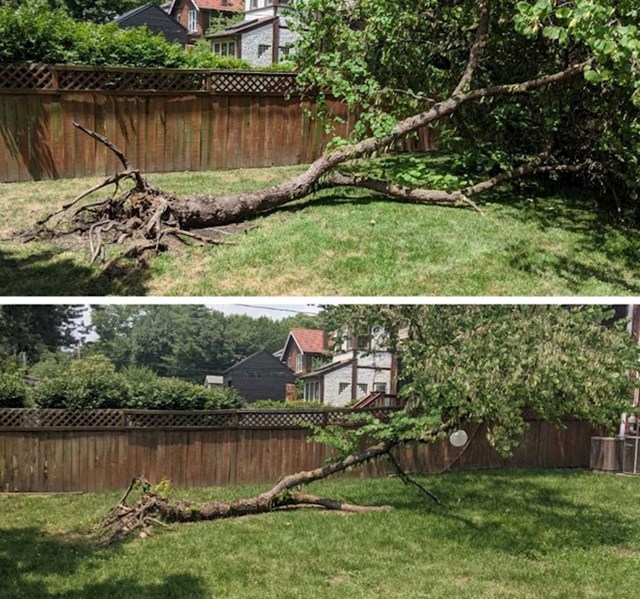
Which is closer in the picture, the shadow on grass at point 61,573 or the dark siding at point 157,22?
the shadow on grass at point 61,573

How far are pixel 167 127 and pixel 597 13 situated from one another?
685 centimetres

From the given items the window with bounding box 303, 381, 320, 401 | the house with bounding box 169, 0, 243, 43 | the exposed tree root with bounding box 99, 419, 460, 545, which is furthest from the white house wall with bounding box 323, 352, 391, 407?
the house with bounding box 169, 0, 243, 43

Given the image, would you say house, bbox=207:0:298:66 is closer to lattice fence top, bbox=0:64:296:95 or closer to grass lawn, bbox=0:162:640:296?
lattice fence top, bbox=0:64:296:95

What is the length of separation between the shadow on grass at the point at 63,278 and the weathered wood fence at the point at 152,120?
343cm

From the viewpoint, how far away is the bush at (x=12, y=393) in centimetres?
1150

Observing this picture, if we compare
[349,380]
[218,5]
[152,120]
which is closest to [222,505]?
[349,380]

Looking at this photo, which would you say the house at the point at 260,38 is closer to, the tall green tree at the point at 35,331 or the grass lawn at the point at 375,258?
the tall green tree at the point at 35,331

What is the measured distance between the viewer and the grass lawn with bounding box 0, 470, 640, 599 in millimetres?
6574

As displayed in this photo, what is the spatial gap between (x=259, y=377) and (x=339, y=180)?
14.9 feet

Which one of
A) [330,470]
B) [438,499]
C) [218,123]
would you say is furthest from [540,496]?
[218,123]

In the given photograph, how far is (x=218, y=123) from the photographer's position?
39.8ft

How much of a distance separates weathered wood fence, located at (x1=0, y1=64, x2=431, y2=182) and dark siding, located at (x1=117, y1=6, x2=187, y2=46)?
937 inches

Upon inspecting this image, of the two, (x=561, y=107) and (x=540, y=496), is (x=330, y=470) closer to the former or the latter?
(x=540, y=496)

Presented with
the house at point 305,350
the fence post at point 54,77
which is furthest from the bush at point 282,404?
the fence post at point 54,77
